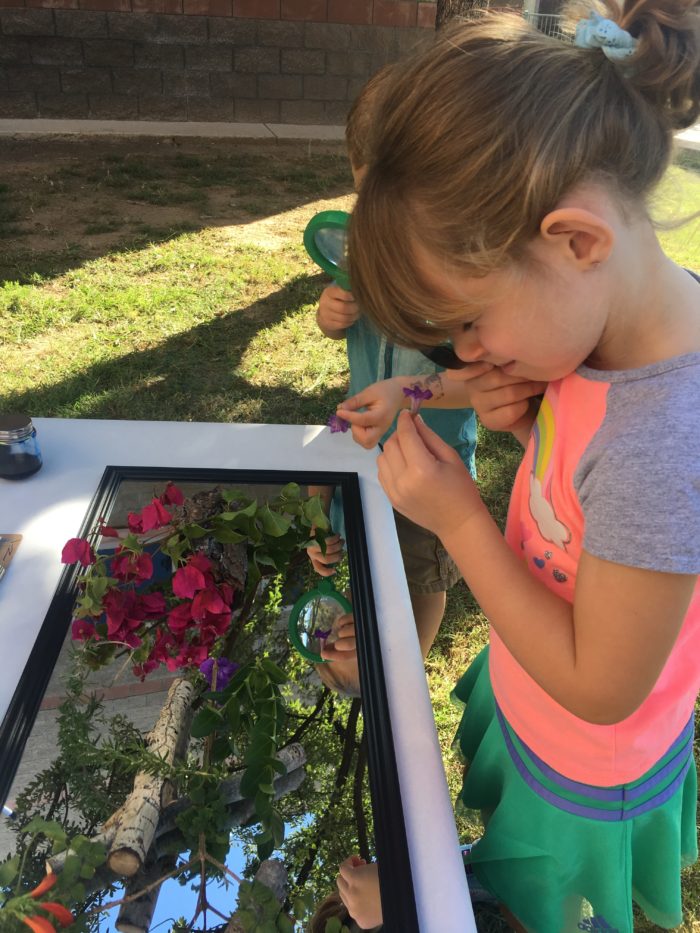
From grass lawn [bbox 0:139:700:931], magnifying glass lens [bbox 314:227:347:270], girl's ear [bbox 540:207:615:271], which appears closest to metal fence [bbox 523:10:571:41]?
girl's ear [bbox 540:207:615:271]

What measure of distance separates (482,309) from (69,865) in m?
0.72

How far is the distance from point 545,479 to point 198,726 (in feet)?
1.78

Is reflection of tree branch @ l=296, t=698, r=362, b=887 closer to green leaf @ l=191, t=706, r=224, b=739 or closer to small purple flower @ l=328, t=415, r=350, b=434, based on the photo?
green leaf @ l=191, t=706, r=224, b=739

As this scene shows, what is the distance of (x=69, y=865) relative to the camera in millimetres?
784

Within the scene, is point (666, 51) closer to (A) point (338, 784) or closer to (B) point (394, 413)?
(B) point (394, 413)

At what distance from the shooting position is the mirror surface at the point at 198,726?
811 millimetres

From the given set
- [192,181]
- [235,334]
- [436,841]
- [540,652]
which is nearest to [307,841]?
[436,841]

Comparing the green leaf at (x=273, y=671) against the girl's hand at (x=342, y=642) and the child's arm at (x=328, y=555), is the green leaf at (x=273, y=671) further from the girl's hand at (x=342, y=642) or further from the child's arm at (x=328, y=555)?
the child's arm at (x=328, y=555)

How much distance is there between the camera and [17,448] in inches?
48.5

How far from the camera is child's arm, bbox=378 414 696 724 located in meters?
0.68

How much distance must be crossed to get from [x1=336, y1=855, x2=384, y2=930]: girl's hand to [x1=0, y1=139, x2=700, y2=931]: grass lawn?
85 centimetres

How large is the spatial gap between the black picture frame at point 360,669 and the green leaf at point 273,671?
0.42ft

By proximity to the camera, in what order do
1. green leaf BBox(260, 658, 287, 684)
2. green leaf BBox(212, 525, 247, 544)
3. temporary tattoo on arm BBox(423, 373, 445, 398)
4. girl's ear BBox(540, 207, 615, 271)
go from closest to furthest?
girl's ear BBox(540, 207, 615, 271), green leaf BBox(260, 658, 287, 684), green leaf BBox(212, 525, 247, 544), temporary tattoo on arm BBox(423, 373, 445, 398)

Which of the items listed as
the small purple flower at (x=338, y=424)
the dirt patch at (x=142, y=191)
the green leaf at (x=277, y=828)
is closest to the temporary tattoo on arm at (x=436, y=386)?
the small purple flower at (x=338, y=424)
